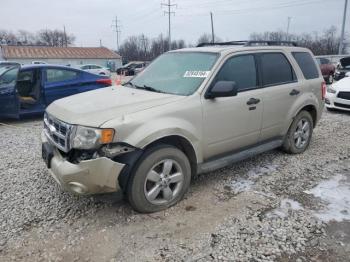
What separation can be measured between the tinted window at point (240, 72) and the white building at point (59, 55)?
173ft

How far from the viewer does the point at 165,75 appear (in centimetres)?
437

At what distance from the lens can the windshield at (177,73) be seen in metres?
3.95

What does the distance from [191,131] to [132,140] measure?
77 cm

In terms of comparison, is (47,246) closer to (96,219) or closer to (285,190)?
(96,219)

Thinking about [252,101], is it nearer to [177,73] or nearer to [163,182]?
[177,73]

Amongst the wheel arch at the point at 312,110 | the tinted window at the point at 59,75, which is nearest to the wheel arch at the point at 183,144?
the wheel arch at the point at 312,110

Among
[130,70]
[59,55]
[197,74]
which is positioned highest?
[59,55]

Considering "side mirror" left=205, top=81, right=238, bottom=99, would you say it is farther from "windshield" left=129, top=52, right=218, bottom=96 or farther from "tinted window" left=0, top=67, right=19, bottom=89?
"tinted window" left=0, top=67, right=19, bottom=89

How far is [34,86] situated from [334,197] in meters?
7.27

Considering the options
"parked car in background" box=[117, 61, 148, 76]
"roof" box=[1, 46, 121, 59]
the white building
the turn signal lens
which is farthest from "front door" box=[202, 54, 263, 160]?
"roof" box=[1, 46, 121, 59]

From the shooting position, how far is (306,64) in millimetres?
5445

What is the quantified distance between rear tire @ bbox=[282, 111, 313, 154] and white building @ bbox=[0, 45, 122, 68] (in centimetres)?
5222

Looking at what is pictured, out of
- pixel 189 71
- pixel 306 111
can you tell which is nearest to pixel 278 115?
pixel 306 111

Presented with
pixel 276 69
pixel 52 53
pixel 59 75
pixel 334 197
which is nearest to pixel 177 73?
pixel 276 69
